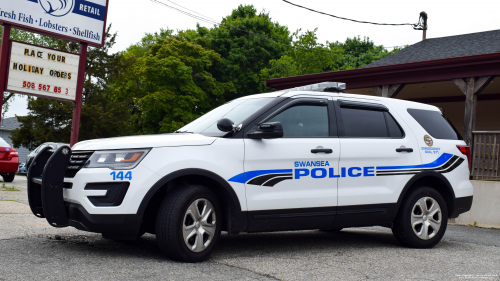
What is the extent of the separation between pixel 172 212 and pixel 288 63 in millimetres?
30973

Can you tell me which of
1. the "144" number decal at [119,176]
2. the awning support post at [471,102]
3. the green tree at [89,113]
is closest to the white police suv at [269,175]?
the "144" number decal at [119,176]

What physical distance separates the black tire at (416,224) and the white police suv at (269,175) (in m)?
0.01

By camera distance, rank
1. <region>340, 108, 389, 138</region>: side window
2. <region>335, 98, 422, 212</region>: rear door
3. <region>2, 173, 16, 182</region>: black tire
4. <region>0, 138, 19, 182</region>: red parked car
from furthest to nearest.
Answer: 1. <region>2, 173, 16, 182</region>: black tire
2. <region>0, 138, 19, 182</region>: red parked car
3. <region>340, 108, 389, 138</region>: side window
4. <region>335, 98, 422, 212</region>: rear door

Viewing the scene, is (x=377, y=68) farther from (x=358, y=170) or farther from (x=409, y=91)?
(x=358, y=170)

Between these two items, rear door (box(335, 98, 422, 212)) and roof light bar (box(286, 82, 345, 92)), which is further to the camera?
roof light bar (box(286, 82, 345, 92))

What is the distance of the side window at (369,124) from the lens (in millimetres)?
5695

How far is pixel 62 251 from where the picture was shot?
15.4 ft

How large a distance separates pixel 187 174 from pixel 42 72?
28.9 ft

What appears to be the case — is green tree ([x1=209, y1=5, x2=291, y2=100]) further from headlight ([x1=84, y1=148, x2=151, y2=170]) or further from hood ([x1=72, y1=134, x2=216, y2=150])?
headlight ([x1=84, y1=148, x2=151, y2=170])

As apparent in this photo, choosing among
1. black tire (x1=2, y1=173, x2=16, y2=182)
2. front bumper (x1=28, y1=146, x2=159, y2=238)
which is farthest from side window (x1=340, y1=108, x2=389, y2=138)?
black tire (x1=2, y1=173, x2=16, y2=182)

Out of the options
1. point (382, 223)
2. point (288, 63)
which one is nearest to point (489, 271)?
point (382, 223)

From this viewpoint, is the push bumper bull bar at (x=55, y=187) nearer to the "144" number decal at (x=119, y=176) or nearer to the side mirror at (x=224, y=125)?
the "144" number decal at (x=119, y=176)

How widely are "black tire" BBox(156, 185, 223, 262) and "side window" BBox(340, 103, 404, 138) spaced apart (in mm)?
2045

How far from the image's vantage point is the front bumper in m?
4.33
